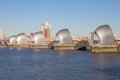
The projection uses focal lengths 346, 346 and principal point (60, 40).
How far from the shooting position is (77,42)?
13125 centimetres

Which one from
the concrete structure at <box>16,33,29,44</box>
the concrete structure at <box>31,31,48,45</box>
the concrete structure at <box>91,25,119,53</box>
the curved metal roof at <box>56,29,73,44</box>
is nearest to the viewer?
the concrete structure at <box>91,25,119,53</box>

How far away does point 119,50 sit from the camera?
9688 cm

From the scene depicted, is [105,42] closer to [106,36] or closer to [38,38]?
[106,36]

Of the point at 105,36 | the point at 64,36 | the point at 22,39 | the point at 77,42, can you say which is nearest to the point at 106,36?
the point at 105,36

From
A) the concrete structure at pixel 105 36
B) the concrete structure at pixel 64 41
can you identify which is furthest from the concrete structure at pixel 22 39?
the concrete structure at pixel 105 36

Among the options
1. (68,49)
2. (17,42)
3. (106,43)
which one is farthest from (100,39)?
(17,42)

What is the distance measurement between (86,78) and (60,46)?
8416 centimetres

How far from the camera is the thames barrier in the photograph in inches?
3824

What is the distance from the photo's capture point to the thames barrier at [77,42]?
97125mm

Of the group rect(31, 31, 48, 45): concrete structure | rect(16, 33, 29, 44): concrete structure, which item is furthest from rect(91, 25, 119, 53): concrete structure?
rect(16, 33, 29, 44): concrete structure

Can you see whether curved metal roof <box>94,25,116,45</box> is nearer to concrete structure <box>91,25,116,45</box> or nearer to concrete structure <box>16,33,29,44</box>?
concrete structure <box>91,25,116,45</box>

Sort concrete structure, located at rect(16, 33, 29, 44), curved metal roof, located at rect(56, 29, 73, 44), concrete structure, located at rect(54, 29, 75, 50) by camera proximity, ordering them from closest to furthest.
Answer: concrete structure, located at rect(54, 29, 75, 50) < curved metal roof, located at rect(56, 29, 73, 44) < concrete structure, located at rect(16, 33, 29, 44)

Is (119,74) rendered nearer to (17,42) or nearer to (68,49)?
(68,49)

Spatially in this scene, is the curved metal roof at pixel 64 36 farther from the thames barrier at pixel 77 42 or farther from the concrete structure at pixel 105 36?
the concrete structure at pixel 105 36
